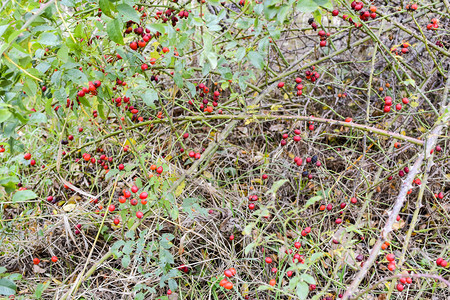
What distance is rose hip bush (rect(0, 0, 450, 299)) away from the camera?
1722mm

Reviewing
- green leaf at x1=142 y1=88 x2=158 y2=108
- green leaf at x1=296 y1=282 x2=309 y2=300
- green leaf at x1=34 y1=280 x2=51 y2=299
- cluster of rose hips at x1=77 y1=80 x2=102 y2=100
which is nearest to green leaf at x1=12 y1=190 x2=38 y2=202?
cluster of rose hips at x1=77 y1=80 x2=102 y2=100

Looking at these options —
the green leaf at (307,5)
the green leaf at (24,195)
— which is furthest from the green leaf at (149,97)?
the green leaf at (307,5)

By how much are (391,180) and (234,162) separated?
1.12 metres

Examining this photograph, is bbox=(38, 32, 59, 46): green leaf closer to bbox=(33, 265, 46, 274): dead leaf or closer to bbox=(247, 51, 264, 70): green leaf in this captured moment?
bbox=(247, 51, 264, 70): green leaf

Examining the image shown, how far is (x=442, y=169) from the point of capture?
235 centimetres

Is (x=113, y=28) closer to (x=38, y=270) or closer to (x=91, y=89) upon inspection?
(x=91, y=89)

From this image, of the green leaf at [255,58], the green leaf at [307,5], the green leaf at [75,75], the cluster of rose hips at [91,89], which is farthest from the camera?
the cluster of rose hips at [91,89]

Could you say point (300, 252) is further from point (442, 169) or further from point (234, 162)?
point (442, 169)

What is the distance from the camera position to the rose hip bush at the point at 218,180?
67.8 inches

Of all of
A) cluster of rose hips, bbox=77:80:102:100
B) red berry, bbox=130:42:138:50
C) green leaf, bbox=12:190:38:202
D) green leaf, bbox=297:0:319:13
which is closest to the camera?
green leaf, bbox=297:0:319:13

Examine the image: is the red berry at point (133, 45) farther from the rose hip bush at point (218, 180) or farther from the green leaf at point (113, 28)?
the green leaf at point (113, 28)

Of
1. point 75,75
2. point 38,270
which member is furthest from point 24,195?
point 38,270

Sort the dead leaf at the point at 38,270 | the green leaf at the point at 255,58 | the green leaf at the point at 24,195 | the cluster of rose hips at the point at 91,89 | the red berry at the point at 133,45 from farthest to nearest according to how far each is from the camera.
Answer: the dead leaf at the point at 38,270 < the red berry at the point at 133,45 < the cluster of rose hips at the point at 91,89 < the green leaf at the point at 255,58 < the green leaf at the point at 24,195

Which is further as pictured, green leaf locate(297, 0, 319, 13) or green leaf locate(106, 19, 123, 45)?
green leaf locate(106, 19, 123, 45)
